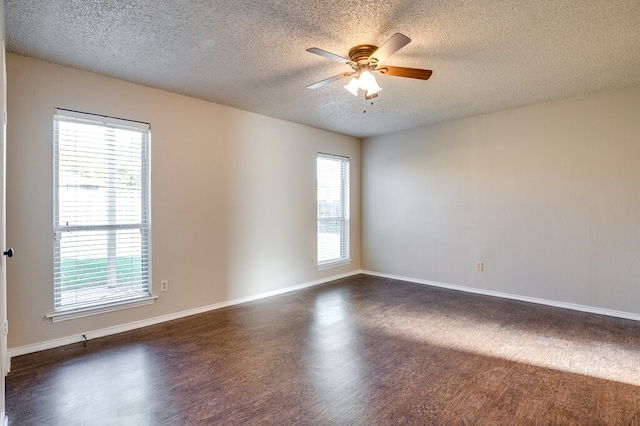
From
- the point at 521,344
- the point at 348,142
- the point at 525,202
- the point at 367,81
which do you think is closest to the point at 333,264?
the point at 348,142

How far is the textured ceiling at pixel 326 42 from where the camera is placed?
215 centimetres

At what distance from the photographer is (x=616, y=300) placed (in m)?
3.68

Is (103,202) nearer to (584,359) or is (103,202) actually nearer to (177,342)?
(177,342)

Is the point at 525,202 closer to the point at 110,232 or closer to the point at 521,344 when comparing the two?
the point at 521,344

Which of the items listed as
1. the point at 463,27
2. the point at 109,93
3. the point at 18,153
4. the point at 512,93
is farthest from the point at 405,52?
the point at 18,153

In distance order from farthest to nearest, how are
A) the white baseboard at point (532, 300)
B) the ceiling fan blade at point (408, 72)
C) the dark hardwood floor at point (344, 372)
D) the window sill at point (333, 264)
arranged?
the window sill at point (333, 264) < the white baseboard at point (532, 300) < the ceiling fan blade at point (408, 72) < the dark hardwood floor at point (344, 372)

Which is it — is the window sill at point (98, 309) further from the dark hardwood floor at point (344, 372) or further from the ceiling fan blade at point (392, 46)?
the ceiling fan blade at point (392, 46)

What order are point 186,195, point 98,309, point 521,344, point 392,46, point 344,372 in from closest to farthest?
point 392,46 < point 344,372 < point 521,344 < point 98,309 < point 186,195

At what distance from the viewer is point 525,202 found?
14.1 feet

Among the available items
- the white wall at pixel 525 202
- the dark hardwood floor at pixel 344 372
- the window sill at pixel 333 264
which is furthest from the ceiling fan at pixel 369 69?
the window sill at pixel 333 264

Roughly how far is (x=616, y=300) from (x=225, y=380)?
13.8 feet

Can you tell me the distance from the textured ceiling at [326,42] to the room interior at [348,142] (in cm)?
2

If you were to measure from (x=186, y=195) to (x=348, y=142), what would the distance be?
3130mm

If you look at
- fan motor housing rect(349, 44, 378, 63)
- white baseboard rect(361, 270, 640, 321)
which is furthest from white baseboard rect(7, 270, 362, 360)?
fan motor housing rect(349, 44, 378, 63)
